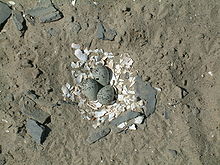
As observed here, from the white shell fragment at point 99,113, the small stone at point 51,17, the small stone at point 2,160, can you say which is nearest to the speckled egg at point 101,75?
the white shell fragment at point 99,113

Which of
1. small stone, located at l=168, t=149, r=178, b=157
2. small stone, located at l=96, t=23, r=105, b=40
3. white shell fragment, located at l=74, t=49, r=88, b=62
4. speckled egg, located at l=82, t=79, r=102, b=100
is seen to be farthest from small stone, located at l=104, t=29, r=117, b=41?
small stone, located at l=168, t=149, r=178, b=157

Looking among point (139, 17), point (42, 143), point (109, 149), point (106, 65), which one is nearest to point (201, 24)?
point (139, 17)

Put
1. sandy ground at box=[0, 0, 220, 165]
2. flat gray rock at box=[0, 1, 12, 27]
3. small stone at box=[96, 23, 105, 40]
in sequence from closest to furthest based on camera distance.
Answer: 1. sandy ground at box=[0, 0, 220, 165]
2. flat gray rock at box=[0, 1, 12, 27]
3. small stone at box=[96, 23, 105, 40]

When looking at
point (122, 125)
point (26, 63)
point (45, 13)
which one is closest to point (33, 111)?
point (26, 63)

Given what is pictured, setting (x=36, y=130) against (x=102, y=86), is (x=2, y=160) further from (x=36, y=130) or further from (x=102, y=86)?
(x=102, y=86)

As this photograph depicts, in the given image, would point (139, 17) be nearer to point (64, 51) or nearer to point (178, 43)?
point (178, 43)

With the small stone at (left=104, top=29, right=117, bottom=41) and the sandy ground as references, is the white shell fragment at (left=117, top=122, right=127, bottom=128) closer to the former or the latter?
the sandy ground
